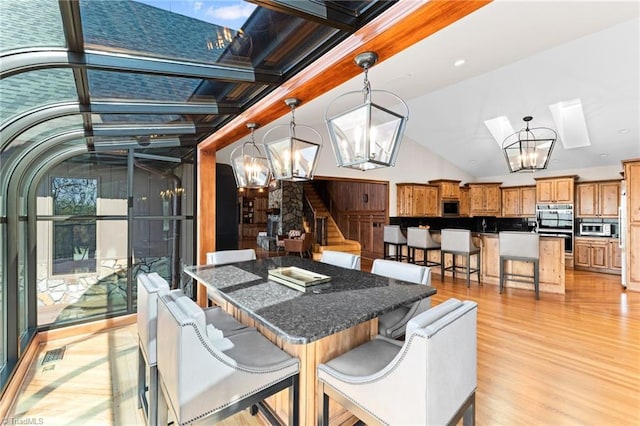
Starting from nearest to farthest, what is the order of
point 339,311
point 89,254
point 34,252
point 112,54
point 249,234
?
point 339,311 < point 112,54 < point 34,252 < point 89,254 < point 249,234

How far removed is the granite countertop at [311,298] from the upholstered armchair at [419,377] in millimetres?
266

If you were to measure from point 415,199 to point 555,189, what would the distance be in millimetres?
3464

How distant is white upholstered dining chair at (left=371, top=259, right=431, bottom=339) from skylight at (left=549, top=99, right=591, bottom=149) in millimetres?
5430

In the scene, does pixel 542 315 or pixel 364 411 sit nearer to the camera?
pixel 364 411

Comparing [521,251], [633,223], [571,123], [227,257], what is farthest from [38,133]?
[571,123]

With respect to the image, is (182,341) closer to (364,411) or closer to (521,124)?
(364,411)

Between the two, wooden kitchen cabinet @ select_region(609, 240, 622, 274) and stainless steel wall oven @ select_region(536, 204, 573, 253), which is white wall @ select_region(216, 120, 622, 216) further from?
wooden kitchen cabinet @ select_region(609, 240, 622, 274)

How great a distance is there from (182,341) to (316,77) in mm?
1669

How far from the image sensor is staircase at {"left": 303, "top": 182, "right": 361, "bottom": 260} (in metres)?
8.80

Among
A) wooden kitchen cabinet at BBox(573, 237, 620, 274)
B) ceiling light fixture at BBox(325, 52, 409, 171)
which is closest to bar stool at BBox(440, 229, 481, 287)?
wooden kitchen cabinet at BBox(573, 237, 620, 274)

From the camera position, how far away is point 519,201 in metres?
8.38

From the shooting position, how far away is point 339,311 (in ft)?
4.97

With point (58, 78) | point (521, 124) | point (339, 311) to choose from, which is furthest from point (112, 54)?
point (521, 124)

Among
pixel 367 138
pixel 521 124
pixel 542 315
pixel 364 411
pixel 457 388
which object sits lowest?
pixel 542 315
